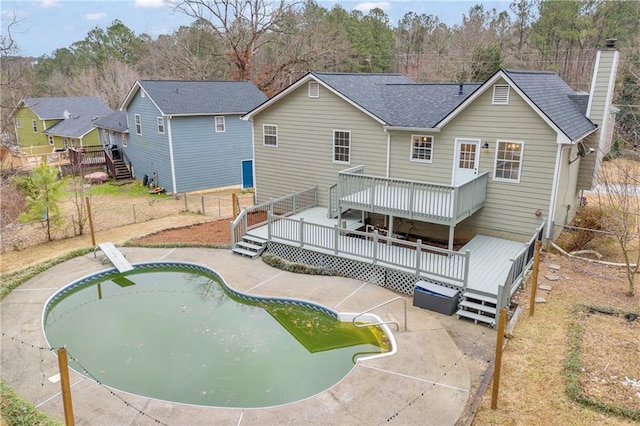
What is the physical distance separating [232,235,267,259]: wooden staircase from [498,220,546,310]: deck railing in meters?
7.53

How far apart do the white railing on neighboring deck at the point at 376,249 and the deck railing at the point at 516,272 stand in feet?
3.19

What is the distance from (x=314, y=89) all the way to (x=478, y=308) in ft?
32.7

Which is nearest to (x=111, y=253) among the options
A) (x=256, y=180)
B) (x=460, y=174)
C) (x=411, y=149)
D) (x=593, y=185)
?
(x=256, y=180)

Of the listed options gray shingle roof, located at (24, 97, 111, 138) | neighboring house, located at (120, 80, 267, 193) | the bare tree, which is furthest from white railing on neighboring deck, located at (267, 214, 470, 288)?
gray shingle roof, located at (24, 97, 111, 138)

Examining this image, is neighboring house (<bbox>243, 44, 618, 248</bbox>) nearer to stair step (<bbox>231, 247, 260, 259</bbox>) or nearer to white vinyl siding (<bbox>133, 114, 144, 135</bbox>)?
stair step (<bbox>231, 247, 260, 259</bbox>)

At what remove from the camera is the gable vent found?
43.0 feet

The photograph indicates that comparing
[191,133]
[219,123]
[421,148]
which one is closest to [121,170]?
[191,133]

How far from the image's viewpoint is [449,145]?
14.5m

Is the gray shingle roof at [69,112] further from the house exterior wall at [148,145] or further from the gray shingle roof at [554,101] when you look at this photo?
the gray shingle roof at [554,101]

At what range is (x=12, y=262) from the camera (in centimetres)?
1500

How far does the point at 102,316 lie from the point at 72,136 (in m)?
28.6

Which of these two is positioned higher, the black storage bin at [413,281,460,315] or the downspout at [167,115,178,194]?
the downspout at [167,115,178,194]

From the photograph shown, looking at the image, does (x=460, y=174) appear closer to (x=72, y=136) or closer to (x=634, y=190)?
(x=634, y=190)

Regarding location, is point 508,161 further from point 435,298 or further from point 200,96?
point 200,96
